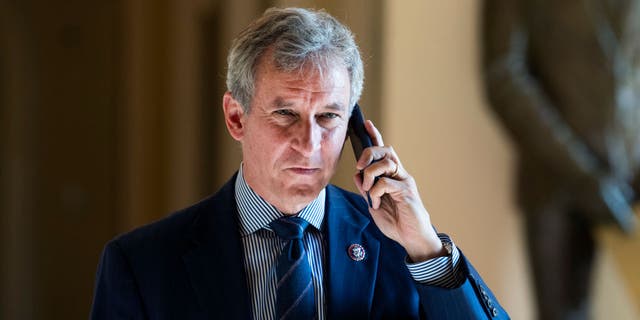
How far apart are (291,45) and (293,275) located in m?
0.38

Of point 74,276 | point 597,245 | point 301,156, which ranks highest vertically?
point 301,156

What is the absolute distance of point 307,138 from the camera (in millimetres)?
1650

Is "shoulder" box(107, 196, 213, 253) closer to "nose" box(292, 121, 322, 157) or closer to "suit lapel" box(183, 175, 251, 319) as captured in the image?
"suit lapel" box(183, 175, 251, 319)

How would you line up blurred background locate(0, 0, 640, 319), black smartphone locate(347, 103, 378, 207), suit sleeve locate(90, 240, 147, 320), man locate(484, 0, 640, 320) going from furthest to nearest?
blurred background locate(0, 0, 640, 319)
man locate(484, 0, 640, 320)
black smartphone locate(347, 103, 378, 207)
suit sleeve locate(90, 240, 147, 320)

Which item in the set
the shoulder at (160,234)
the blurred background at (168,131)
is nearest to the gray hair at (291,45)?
the shoulder at (160,234)

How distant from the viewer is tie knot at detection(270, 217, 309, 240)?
1.72 metres

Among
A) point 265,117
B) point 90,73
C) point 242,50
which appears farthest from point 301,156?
point 90,73

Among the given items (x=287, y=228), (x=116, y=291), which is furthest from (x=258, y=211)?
(x=116, y=291)

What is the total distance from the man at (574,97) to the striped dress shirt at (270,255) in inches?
64.0

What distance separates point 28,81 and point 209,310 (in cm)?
528

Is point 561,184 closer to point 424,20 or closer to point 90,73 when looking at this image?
point 424,20

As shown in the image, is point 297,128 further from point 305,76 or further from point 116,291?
point 116,291

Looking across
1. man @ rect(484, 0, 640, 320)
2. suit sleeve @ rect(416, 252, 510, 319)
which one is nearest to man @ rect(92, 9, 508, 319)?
suit sleeve @ rect(416, 252, 510, 319)

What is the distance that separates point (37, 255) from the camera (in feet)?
22.4
